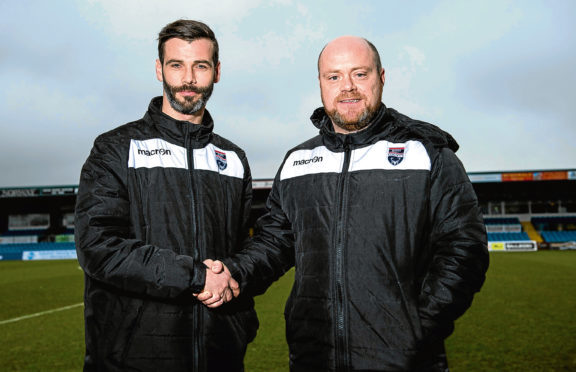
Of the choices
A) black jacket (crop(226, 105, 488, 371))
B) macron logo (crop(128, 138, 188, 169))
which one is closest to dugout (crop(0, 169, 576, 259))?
macron logo (crop(128, 138, 188, 169))

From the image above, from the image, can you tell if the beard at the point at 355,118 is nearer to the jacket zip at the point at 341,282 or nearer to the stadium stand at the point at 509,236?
the jacket zip at the point at 341,282

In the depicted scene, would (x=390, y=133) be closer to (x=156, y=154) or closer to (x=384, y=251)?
(x=384, y=251)

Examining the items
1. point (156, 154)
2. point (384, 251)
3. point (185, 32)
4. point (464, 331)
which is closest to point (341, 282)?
point (384, 251)

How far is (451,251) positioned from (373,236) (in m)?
0.34

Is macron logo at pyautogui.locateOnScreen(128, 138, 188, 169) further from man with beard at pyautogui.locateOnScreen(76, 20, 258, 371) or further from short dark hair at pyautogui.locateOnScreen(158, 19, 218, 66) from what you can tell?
short dark hair at pyautogui.locateOnScreen(158, 19, 218, 66)

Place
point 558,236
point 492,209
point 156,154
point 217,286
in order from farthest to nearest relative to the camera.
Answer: point 492,209, point 558,236, point 156,154, point 217,286

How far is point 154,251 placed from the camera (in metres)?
2.21

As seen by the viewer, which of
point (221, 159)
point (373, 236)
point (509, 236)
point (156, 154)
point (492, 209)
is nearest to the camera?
point (373, 236)

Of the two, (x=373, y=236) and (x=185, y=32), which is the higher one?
(x=185, y=32)

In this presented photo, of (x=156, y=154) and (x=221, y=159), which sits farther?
(x=221, y=159)

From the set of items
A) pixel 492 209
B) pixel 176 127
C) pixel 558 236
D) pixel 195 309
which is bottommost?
pixel 558 236

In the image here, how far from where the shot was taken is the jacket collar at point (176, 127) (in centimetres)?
256

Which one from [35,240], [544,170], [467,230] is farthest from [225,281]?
[35,240]

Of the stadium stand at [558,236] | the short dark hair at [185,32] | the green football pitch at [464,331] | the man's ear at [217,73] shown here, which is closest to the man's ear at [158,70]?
the short dark hair at [185,32]
